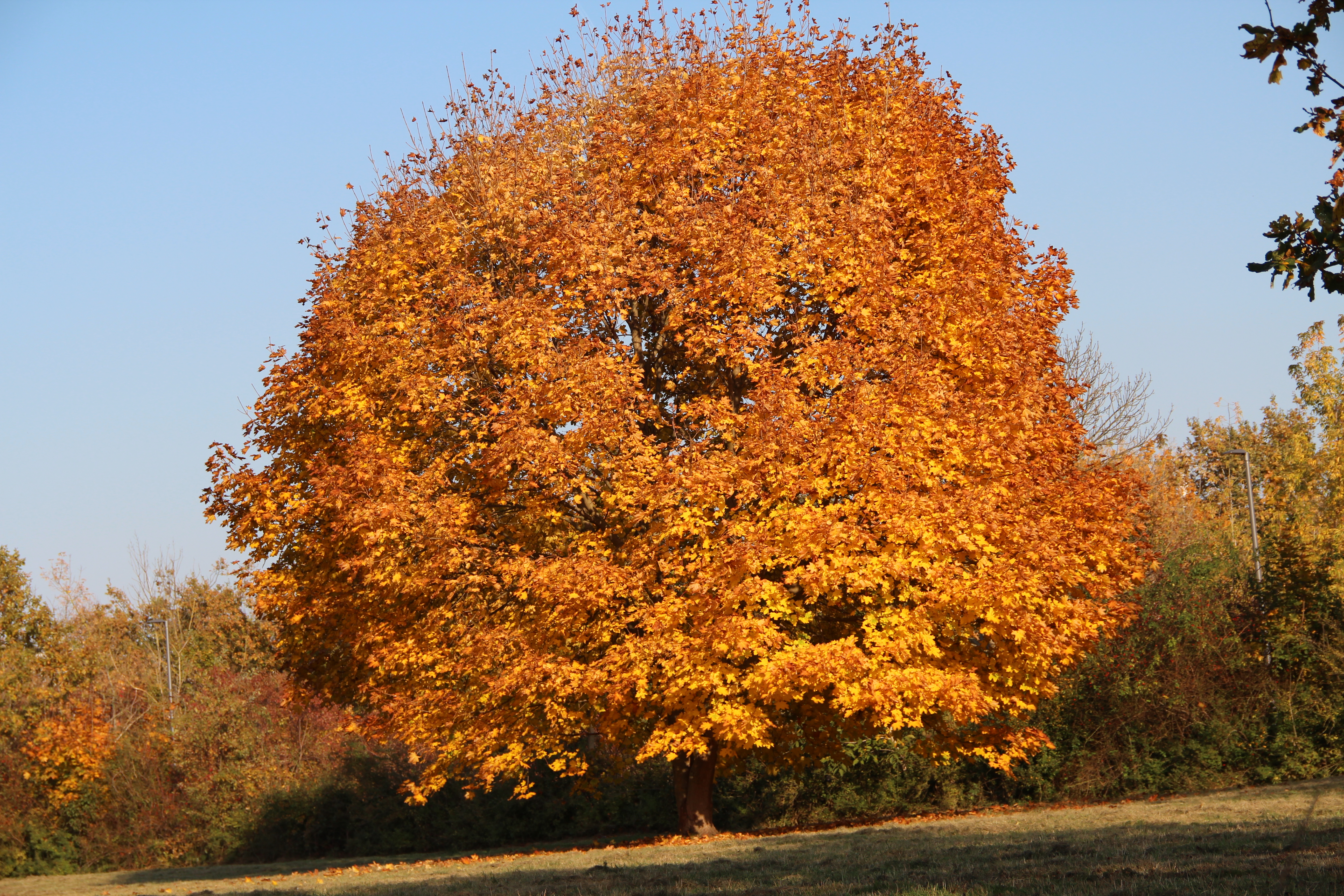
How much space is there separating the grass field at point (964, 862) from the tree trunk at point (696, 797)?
824 mm

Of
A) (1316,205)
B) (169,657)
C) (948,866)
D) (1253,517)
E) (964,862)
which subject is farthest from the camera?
(169,657)

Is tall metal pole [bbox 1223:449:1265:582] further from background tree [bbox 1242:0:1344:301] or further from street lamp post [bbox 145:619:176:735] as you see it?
street lamp post [bbox 145:619:176:735]

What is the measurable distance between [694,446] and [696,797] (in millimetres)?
6675

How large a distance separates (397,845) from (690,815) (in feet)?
37.5

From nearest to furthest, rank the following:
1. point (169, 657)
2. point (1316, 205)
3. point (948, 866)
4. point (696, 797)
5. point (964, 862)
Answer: point (1316, 205), point (948, 866), point (964, 862), point (696, 797), point (169, 657)

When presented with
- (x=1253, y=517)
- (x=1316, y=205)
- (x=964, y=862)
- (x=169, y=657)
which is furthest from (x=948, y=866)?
(x=169, y=657)

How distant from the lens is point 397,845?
87.8ft

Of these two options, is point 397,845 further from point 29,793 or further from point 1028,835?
point 1028,835

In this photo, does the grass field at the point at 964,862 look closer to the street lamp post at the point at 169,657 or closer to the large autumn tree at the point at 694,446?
the large autumn tree at the point at 694,446

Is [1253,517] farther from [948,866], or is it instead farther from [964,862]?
[948,866]

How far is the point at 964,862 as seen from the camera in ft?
33.2

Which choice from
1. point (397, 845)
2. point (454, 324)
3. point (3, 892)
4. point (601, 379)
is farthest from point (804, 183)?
point (3, 892)

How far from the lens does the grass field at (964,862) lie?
801 centimetres

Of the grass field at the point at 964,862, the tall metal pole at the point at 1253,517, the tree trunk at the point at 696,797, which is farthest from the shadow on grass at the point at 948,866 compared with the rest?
the tall metal pole at the point at 1253,517
